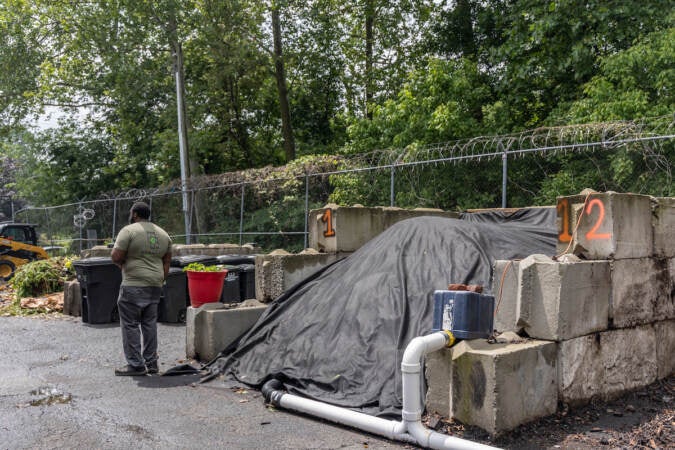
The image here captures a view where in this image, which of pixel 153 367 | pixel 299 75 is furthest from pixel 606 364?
pixel 299 75

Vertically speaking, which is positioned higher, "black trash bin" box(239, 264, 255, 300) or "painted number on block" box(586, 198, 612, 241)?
"painted number on block" box(586, 198, 612, 241)

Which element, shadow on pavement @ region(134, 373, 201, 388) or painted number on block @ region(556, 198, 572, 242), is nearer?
painted number on block @ region(556, 198, 572, 242)

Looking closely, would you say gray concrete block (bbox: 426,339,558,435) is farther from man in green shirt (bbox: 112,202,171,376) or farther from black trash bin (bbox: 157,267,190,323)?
black trash bin (bbox: 157,267,190,323)

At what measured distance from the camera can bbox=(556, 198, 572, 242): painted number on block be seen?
5820mm

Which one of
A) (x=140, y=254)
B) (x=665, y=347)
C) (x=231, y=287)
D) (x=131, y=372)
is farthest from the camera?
(x=231, y=287)

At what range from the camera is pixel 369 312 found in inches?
251

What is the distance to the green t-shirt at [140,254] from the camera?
23.1 feet

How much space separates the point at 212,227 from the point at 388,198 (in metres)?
7.91

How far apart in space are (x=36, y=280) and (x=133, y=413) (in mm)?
9910

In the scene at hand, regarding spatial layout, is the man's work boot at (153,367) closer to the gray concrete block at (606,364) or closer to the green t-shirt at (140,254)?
the green t-shirt at (140,254)

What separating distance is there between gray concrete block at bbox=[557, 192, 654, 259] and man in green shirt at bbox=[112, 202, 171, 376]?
4468mm

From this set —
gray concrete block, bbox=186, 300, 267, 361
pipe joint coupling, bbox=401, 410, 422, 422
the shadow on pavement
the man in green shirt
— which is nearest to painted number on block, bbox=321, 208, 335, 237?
gray concrete block, bbox=186, 300, 267, 361

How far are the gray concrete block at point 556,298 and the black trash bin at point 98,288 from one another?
24.6 ft

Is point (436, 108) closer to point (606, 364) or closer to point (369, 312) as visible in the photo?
point (369, 312)
